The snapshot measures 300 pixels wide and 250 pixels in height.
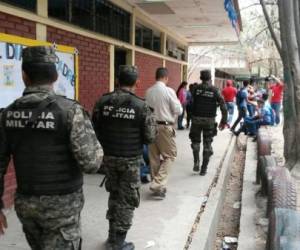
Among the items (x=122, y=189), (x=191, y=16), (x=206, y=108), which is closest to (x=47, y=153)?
(x=122, y=189)

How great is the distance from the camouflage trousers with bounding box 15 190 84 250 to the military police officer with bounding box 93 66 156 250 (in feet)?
3.90

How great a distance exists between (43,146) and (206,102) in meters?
4.41

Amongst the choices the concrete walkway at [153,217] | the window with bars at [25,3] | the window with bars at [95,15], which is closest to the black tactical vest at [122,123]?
the concrete walkway at [153,217]

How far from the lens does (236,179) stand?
8281 millimetres

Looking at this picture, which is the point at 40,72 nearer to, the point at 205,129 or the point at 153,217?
the point at 153,217

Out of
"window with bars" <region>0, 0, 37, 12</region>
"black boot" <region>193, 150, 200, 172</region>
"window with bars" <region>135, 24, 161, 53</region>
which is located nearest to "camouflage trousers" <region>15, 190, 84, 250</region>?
"window with bars" <region>0, 0, 37, 12</region>

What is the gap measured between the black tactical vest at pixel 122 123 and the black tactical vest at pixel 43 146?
52.0 inches

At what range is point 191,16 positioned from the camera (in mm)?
9773

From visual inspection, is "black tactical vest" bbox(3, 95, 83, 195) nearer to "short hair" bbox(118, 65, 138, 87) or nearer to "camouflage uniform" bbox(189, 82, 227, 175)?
"short hair" bbox(118, 65, 138, 87)

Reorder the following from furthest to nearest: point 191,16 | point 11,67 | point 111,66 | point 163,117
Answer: point 191,16, point 111,66, point 163,117, point 11,67

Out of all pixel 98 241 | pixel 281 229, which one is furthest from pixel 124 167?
pixel 281 229

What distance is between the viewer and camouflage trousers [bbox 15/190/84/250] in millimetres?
2305

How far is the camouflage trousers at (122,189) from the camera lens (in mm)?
3553

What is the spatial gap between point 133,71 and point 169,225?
1794 millimetres
